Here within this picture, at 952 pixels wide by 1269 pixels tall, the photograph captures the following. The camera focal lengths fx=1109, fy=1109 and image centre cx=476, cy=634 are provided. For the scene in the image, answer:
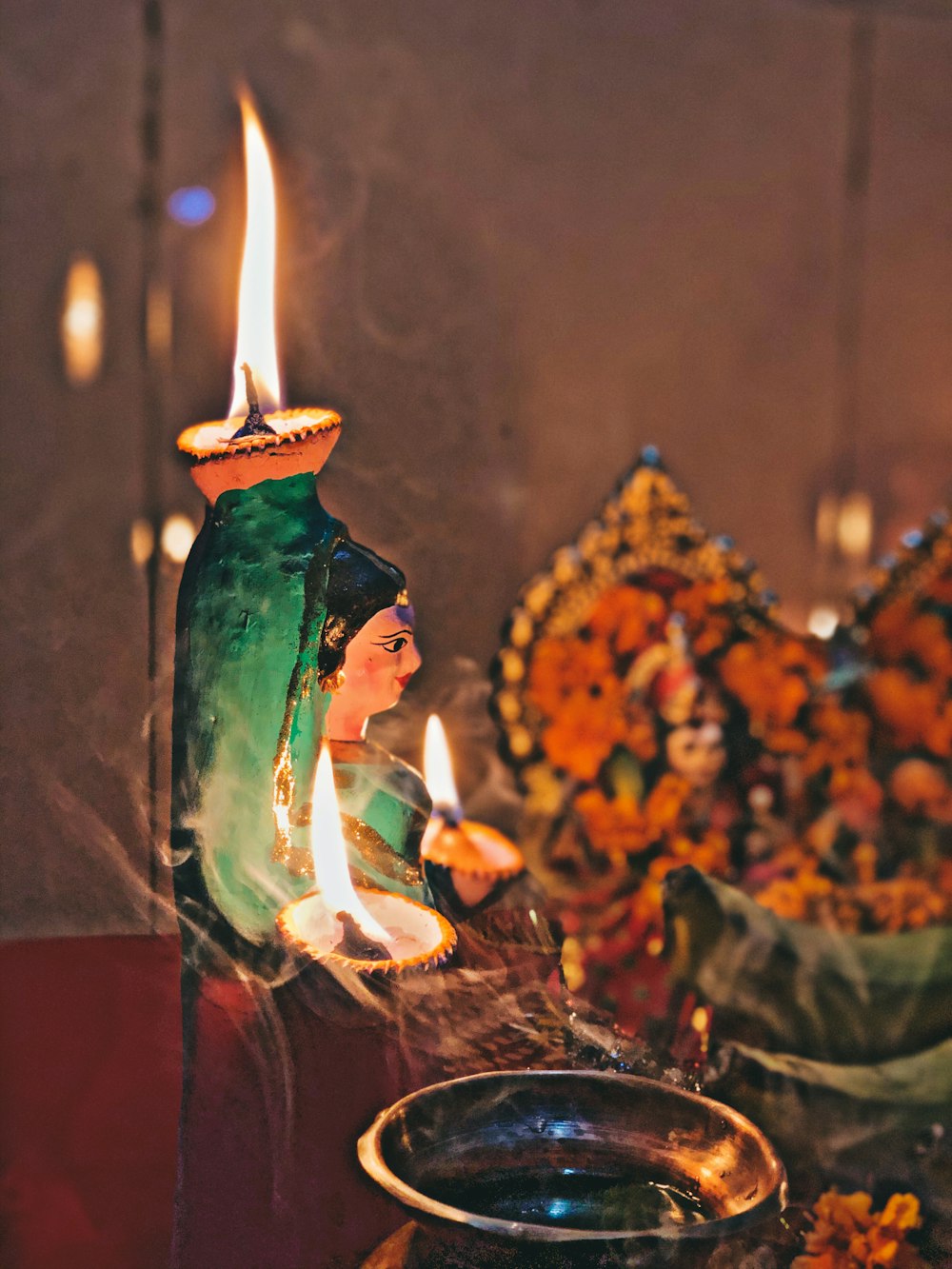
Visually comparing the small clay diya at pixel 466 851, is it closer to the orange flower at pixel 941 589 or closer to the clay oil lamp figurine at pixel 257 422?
the clay oil lamp figurine at pixel 257 422

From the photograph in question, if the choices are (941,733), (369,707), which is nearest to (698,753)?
(941,733)

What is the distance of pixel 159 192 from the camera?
59.6 inches

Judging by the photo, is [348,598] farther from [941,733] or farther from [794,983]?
[941,733]

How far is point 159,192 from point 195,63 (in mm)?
194

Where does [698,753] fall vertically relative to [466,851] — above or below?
below

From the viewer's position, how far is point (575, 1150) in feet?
2.42

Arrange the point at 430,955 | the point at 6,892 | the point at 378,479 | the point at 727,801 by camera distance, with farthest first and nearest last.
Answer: the point at 727,801 < the point at 378,479 < the point at 6,892 < the point at 430,955

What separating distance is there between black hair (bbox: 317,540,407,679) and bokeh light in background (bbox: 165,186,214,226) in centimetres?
80

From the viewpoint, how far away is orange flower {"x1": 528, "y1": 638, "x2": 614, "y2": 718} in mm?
1883

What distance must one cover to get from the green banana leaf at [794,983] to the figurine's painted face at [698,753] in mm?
233

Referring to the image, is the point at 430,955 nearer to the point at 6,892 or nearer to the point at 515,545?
the point at 6,892

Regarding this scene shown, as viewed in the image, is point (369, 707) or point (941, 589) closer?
point (369, 707)

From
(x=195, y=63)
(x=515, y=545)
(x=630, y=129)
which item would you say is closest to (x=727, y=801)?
(x=515, y=545)

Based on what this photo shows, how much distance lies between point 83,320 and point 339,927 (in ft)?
3.53
